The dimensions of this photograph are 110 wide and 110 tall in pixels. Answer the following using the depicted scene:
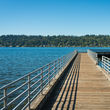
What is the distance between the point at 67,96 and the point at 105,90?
2262 millimetres

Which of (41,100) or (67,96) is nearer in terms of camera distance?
(41,100)

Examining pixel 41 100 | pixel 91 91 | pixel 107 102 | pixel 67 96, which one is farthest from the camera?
pixel 91 91

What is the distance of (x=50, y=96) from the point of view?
805 cm

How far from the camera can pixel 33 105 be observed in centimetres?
614

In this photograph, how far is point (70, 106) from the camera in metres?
6.66

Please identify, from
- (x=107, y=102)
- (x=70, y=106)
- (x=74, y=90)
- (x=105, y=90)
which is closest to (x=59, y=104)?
(x=70, y=106)

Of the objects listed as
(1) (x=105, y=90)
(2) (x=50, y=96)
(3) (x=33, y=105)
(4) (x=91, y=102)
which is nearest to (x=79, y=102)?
(4) (x=91, y=102)

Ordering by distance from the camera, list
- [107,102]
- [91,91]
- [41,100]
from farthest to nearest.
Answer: [91,91] → [107,102] → [41,100]

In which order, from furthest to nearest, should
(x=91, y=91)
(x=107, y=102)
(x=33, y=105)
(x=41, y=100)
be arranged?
(x=91, y=91), (x=107, y=102), (x=41, y=100), (x=33, y=105)

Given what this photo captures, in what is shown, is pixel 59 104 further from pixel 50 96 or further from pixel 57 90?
pixel 57 90

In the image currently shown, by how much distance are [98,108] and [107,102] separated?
81 centimetres

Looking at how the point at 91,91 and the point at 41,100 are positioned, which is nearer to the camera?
the point at 41,100

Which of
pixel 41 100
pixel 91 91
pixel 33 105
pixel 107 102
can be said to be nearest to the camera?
pixel 33 105

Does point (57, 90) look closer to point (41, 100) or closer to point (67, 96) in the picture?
point (67, 96)
